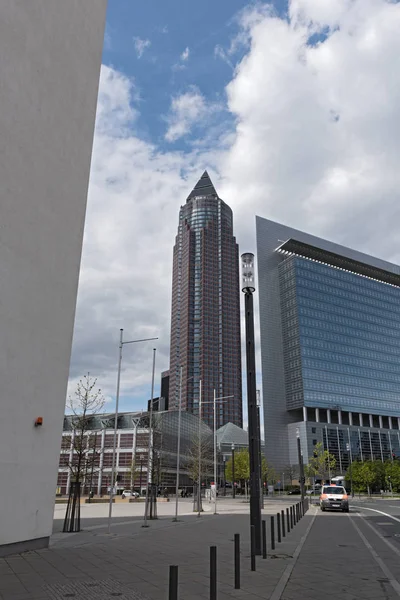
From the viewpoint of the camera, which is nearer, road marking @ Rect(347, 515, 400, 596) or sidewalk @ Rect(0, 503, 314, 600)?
sidewalk @ Rect(0, 503, 314, 600)

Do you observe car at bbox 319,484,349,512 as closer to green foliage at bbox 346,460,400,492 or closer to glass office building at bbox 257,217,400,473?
green foliage at bbox 346,460,400,492

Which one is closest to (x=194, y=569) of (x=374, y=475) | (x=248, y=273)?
(x=248, y=273)

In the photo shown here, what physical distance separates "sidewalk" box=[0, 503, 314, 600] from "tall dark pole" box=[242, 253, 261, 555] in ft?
3.47

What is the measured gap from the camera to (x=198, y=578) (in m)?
9.63

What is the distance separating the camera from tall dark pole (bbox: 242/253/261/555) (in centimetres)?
1204

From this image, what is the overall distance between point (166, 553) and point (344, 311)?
12748cm

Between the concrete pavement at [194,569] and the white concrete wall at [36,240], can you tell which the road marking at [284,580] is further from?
the white concrete wall at [36,240]

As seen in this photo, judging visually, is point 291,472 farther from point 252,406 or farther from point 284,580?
point 284,580

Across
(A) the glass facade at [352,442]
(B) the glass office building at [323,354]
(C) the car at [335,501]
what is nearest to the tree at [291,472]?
(B) the glass office building at [323,354]

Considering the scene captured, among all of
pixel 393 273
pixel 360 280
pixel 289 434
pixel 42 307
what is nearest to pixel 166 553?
pixel 42 307

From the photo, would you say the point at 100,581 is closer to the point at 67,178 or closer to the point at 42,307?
the point at 42,307

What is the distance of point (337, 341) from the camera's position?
12900cm

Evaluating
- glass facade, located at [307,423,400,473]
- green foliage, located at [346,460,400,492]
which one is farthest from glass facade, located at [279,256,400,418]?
green foliage, located at [346,460,400,492]

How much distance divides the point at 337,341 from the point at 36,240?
123 meters
